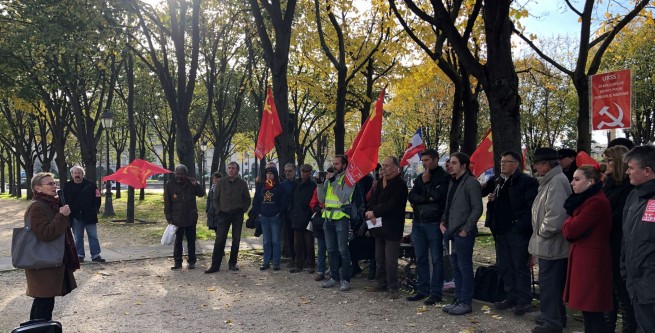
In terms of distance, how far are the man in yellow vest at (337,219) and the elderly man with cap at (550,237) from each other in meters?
3.21

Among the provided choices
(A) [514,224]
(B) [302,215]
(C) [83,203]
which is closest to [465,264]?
(A) [514,224]

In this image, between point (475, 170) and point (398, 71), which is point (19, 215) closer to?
point (398, 71)

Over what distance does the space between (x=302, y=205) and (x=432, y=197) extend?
3.10 m

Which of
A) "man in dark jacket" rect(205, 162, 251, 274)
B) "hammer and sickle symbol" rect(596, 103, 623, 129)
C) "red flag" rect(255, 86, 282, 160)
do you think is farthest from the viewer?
"red flag" rect(255, 86, 282, 160)

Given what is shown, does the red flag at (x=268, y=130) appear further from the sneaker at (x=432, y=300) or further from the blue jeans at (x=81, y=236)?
the sneaker at (x=432, y=300)

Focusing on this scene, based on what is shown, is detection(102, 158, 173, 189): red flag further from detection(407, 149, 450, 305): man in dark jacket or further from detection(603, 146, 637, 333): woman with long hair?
detection(603, 146, 637, 333): woman with long hair

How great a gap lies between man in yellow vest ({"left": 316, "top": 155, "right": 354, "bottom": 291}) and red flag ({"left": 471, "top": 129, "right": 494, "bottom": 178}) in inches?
165

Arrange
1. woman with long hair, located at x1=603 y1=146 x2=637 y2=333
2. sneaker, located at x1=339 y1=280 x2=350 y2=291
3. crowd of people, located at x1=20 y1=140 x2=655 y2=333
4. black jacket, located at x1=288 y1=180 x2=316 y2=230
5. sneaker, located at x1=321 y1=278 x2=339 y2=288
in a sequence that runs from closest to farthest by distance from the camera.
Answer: crowd of people, located at x1=20 y1=140 x2=655 y2=333
woman with long hair, located at x1=603 y1=146 x2=637 y2=333
sneaker, located at x1=339 y1=280 x2=350 y2=291
sneaker, located at x1=321 y1=278 x2=339 y2=288
black jacket, located at x1=288 y1=180 x2=316 y2=230

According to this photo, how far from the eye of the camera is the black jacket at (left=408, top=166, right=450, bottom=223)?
738 cm

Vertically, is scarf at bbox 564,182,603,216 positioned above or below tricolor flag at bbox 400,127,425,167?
below

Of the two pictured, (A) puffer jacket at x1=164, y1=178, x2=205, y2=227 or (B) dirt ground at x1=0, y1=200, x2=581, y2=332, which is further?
(A) puffer jacket at x1=164, y1=178, x2=205, y2=227

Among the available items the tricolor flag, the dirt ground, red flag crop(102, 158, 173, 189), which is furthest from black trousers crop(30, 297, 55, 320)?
red flag crop(102, 158, 173, 189)

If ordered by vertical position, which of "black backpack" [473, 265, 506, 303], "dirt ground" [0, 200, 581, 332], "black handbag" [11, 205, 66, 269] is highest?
"black handbag" [11, 205, 66, 269]

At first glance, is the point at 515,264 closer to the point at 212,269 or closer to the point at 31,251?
the point at 31,251
